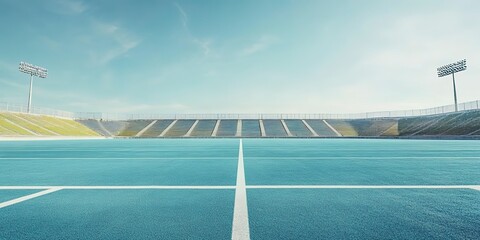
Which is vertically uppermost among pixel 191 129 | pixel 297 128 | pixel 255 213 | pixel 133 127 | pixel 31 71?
pixel 31 71

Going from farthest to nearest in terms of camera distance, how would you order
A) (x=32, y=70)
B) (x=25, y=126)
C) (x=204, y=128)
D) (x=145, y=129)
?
(x=204, y=128)
(x=145, y=129)
(x=32, y=70)
(x=25, y=126)

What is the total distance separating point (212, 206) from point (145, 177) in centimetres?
276

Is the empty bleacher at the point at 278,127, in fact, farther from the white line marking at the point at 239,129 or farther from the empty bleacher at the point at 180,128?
the white line marking at the point at 239,129

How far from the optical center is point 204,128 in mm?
65438

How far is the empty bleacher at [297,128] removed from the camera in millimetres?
57969

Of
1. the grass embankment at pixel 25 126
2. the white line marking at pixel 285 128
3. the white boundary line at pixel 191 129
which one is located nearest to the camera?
the grass embankment at pixel 25 126

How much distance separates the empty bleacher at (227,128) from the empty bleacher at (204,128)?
7.55 ft

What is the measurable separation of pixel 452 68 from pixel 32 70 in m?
88.5

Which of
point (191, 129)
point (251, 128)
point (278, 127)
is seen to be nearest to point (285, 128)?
point (278, 127)

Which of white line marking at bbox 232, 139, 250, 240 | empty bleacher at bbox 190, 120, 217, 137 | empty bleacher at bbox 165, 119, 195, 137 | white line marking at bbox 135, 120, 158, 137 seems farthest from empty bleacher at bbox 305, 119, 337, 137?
white line marking at bbox 232, 139, 250, 240

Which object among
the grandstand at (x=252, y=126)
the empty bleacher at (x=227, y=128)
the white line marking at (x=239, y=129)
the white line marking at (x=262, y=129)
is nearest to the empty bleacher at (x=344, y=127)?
the grandstand at (x=252, y=126)

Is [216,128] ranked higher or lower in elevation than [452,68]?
lower

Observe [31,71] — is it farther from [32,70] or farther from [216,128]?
[216,128]

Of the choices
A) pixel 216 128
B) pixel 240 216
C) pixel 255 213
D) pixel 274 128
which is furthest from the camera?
pixel 216 128
